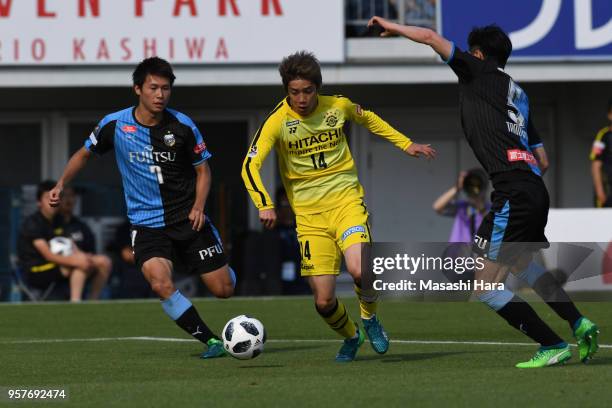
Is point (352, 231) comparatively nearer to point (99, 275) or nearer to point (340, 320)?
point (340, 320)

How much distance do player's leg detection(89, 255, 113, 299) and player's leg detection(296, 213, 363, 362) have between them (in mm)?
8582

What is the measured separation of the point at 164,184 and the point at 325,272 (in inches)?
58.3

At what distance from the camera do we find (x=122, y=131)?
404 inches

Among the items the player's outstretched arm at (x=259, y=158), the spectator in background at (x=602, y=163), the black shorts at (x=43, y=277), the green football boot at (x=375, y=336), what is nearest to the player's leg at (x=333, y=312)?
the green football boot at (x=375, y=336)

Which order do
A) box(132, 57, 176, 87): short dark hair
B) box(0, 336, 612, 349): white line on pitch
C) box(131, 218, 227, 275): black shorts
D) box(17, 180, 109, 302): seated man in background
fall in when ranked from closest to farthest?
box(132, 57, 176, 87): short dark hair, box(131, 218, 227, 275): black shorts, box(0, 336, 612, 349): white line on pitch, box(17, 180, 109, 302): seated man in background

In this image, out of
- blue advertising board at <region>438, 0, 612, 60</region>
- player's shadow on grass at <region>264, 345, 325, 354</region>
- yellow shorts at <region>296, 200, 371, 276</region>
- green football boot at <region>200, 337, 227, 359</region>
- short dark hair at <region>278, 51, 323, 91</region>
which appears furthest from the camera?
blue advertising board at <region>438, 0, 612, 60</region>

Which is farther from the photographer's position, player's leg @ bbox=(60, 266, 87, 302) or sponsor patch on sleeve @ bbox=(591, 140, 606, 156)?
player's leg @ bbox=(60, 266, 87, 302)

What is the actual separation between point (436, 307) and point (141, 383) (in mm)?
7697

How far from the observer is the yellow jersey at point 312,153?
9453 mm

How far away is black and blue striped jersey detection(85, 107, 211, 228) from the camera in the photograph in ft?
33.5

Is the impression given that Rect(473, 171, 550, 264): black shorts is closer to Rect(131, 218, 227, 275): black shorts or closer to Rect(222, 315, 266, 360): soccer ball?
Rect(222, 315, 266, 360): soccer ball

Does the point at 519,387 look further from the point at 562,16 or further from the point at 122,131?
the point at 562,16

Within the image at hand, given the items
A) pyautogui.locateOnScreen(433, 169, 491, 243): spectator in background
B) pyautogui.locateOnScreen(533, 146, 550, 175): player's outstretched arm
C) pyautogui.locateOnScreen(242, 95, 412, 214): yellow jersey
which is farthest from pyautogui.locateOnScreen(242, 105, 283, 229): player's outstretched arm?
pyautogui.locateOnScreen(433, 169, 491, 243): spectator in background

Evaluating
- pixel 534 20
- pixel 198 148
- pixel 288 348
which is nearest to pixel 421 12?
pixel 534 20
